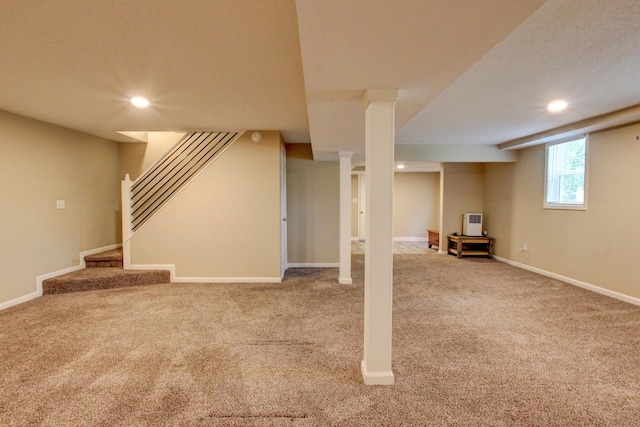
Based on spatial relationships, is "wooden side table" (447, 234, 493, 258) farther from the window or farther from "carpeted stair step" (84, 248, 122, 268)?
"carpeted stair step" (84, 248, 122, 268)

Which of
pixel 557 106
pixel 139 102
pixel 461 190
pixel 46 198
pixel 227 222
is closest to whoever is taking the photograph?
pixel 139 102

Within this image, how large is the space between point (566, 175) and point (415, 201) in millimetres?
4505

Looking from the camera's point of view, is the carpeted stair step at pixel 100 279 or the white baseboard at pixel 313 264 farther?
the white baseboard at pixel 313 264

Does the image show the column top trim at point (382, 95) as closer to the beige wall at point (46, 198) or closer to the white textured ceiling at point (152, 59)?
the white textured ceiling at point (152, 59)

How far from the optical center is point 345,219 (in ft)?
14.4

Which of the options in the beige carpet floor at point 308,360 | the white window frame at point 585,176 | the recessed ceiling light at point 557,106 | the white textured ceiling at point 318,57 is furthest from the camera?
the white window frame at point 585,176

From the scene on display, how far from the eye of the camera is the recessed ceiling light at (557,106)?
2.99m

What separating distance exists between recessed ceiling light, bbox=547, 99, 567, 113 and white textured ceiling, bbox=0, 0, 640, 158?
0.09 meters

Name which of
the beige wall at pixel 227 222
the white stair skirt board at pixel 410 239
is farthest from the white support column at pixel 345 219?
the white stair skirt board at pixel 410 239

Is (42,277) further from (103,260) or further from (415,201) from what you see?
(415,201)

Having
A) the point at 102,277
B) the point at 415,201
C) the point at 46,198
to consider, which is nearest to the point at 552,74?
the point at 102,277

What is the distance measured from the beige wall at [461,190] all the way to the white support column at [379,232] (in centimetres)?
519

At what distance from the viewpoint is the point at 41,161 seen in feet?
12.2

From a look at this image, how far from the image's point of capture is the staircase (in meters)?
3.78
